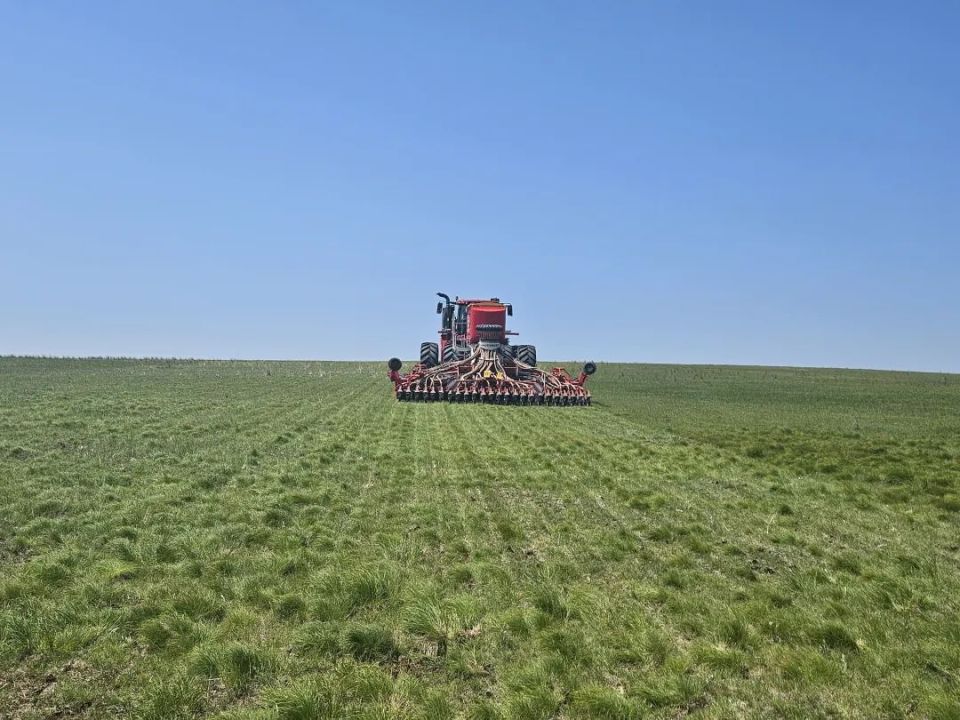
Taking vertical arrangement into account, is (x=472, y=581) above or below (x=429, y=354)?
below

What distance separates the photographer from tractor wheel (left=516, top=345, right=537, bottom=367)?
31766 millimetres

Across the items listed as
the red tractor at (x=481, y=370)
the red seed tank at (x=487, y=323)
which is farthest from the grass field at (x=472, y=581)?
the red seed tank at (x=487, y=323)

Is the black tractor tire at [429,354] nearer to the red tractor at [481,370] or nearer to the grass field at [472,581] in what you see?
the red tractor at [481,370]

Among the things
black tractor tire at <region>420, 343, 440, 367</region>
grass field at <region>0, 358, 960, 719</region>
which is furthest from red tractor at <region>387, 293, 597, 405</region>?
grass field at <region>0, 358, 960, 719</region>

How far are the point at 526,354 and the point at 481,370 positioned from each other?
4.64 m

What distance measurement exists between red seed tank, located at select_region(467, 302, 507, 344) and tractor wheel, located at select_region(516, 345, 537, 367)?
1.06m

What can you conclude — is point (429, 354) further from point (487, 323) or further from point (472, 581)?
point (472, 581)

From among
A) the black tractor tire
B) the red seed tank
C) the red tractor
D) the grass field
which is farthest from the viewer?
the black tractor tire

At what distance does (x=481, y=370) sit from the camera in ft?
91.7

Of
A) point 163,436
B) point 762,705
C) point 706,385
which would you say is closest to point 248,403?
point 163,436

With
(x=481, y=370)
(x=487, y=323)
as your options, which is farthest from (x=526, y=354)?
(x=481, y=370)

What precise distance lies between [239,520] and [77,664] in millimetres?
3865

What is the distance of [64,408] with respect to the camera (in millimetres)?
20859

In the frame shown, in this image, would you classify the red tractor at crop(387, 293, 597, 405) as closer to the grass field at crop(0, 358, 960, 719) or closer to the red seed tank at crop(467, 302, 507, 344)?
the red seed tank at crop(467, 302, 507, 344)
